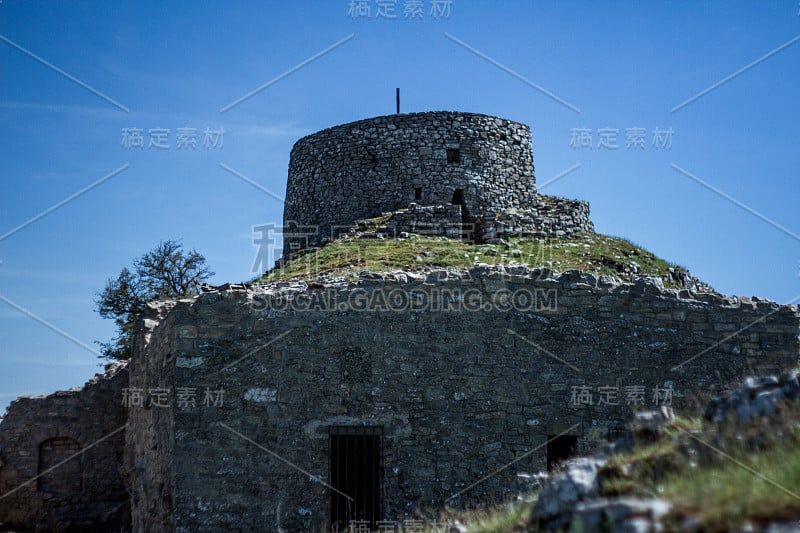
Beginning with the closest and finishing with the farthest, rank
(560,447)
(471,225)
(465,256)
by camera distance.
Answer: (560,447), (465,256), (471,225)

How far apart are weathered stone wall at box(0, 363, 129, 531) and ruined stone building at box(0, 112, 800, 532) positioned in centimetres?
450

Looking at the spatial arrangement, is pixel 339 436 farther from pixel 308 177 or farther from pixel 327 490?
pixel 308 177

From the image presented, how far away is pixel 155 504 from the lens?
12.2m

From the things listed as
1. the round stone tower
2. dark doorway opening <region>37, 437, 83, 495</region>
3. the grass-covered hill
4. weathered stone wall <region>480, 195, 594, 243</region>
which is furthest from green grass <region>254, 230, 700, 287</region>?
dark doorway opening <region>37, 437, 83, 495</region>

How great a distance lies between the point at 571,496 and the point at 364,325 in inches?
221

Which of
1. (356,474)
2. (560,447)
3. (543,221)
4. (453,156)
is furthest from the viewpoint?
(453,156)

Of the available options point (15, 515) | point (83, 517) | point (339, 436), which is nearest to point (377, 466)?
point (339, 436)

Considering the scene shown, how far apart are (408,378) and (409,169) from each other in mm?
10815

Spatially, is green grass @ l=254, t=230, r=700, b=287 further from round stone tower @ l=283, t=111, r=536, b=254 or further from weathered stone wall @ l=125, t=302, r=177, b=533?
weathered stone wall @ l=125, t=302, r=177, b=533

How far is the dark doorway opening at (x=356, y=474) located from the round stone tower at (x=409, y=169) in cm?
1056

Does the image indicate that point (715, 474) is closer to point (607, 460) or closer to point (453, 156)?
point (607, 460)

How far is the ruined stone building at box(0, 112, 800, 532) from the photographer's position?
1128 cm

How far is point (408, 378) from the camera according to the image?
459 inches

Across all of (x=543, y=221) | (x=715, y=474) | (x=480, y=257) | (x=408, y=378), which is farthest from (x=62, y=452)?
(x=715, y=474)
